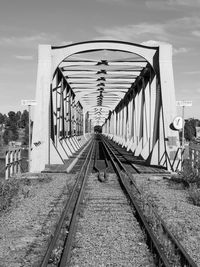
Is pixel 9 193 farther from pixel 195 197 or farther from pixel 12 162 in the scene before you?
pixel 12 162

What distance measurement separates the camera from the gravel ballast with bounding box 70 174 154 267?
5.27 m

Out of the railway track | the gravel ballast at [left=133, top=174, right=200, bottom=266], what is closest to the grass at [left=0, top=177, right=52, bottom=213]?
the railway track

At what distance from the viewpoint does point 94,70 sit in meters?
25.6

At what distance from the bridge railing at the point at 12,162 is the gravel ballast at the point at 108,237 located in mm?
4287

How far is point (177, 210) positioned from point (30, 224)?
3311 millimetres

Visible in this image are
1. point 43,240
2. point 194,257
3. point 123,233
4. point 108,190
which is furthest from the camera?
point 108,190

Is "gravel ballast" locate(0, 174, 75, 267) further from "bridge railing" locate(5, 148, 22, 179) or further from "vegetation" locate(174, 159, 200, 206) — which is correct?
"vegetation" locate(174, 159, 200, 206)

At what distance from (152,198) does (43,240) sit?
15.0 feet

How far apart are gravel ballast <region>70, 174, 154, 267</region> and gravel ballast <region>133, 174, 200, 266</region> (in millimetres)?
643

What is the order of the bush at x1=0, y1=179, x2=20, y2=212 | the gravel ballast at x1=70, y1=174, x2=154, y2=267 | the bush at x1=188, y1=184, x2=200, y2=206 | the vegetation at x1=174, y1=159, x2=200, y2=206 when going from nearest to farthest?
1. the gravel ballast at x1=70, y1=174, x2=154, y2=267
2. the bush at x1=0, y1=179, x2=20, y2=212
3. the bush at x1=188, y1=184, x2=200, y2=206
4. the vegetation at x1=174, y1=159, x2=200, y2=206

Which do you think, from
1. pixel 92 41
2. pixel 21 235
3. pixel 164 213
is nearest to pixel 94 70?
pixel 92 41

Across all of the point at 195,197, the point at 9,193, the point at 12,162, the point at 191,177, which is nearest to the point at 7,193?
the point at 9,193

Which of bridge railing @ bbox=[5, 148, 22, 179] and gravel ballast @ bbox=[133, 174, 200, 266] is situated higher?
bridge railing @ bbox=[5, 148, 22, 179]

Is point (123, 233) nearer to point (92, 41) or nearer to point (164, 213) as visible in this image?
point (164, 213)
